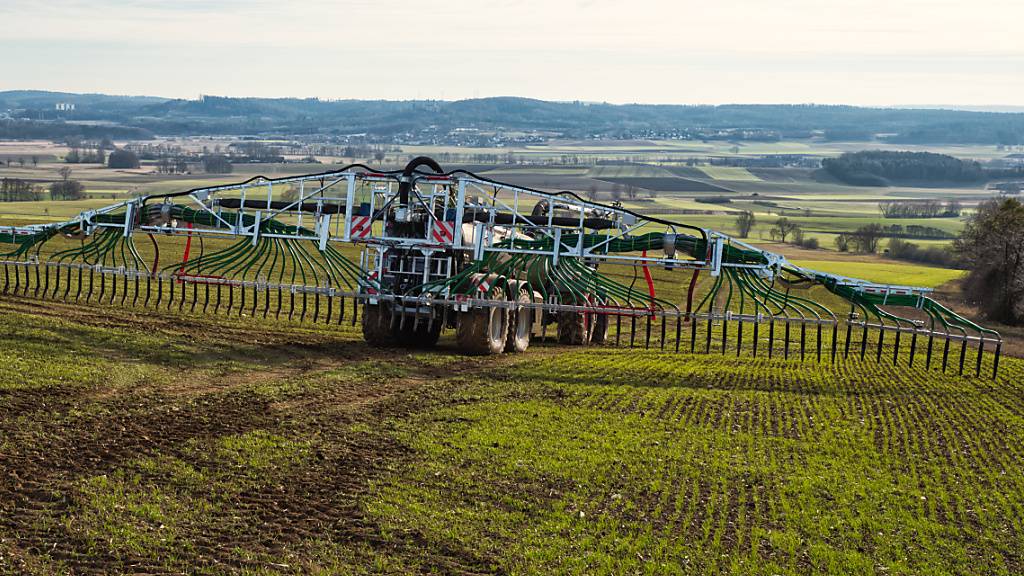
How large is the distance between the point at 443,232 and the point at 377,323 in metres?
2.38

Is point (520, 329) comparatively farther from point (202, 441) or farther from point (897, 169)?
point (897, 169)

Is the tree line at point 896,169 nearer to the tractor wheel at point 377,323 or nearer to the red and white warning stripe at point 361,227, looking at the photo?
the tractor wheel at point 377,323

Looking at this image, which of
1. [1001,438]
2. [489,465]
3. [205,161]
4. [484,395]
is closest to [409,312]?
[484,395]

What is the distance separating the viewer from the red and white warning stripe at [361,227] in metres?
22.1

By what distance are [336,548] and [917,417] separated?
11.9 meters

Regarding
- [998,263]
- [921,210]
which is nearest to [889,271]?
[998,263]

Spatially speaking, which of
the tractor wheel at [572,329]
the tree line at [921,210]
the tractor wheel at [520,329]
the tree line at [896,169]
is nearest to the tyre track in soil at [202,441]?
the tractor wheel at [520,329]

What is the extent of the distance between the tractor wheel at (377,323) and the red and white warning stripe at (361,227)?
5.01ft

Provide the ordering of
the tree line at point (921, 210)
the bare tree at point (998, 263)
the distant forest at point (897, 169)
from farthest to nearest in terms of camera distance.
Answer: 1. the distant forest at point (897, 169)
2. the tree line at point (921, 210)
3. the bare tree at point (998, 263)

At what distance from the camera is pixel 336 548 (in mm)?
10398

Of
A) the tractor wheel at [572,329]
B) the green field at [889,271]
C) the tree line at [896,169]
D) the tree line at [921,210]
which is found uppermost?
the tree line at [896,169]

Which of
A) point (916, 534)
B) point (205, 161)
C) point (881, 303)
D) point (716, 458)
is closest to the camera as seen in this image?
point (916, 534)

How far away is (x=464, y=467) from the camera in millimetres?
13312

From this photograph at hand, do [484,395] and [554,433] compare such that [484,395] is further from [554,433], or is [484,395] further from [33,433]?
[33,433]
